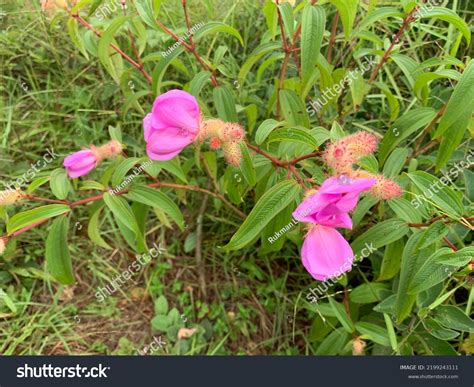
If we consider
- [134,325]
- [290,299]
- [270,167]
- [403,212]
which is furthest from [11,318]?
[403,212]

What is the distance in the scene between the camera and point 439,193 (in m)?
1.12

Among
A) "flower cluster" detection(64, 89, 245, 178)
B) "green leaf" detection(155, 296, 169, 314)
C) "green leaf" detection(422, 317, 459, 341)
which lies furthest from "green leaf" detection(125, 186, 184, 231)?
"green leaf" detection(422, 317, 459, 341)

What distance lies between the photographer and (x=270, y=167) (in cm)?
141

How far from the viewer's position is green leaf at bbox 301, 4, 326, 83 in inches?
46.8

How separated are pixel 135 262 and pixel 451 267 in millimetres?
1369

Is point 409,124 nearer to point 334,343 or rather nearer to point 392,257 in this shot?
point 392,257

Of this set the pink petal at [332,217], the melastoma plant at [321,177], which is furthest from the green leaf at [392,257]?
the pink petal at [332,217]

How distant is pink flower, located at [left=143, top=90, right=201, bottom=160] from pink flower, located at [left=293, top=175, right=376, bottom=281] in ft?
1.06

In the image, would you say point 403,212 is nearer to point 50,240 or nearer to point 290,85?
point 290,85

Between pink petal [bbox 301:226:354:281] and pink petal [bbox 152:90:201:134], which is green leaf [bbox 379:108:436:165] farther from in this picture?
pink petal [bbox 152:90:201:134]

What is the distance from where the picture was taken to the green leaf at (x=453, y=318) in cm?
138

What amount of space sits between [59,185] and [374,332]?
111cm

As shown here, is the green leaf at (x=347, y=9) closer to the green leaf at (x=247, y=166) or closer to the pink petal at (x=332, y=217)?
the green leaf at (x=247, y=166)
